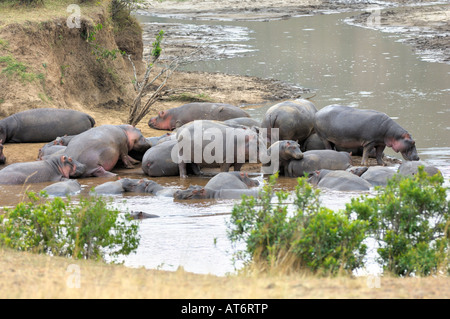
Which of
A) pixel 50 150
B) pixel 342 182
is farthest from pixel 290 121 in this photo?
pixel 50 150

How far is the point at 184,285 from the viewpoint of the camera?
4840 mm

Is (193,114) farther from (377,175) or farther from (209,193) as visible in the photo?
(377,175)

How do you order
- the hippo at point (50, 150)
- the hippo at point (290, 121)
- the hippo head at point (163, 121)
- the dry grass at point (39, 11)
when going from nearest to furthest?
the hippo at point (50, 150)
the hippo at point (290, 121)
the dry grass at point (39, 11)
the hippo head at point (163, 121)

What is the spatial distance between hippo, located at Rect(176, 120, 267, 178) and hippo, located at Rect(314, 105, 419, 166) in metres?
1.52

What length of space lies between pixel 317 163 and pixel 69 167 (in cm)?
396

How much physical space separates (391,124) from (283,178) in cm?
219

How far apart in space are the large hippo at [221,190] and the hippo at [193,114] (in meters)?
5.15

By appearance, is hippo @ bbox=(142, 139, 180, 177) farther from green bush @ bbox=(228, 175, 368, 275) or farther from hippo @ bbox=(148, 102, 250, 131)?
green bush @ bbox=(228, 175, 368, 275)

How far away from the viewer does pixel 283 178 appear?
10.8 meters

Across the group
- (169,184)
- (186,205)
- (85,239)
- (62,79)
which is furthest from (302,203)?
(62,79)

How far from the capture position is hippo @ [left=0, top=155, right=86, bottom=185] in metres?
10.1

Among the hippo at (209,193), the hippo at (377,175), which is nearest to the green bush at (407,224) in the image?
the hippo at (209,193)

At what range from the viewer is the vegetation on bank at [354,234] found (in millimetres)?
5492

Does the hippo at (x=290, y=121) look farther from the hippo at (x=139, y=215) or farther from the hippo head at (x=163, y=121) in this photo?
the hippo at (x=139, y=215)
